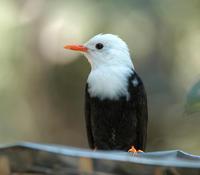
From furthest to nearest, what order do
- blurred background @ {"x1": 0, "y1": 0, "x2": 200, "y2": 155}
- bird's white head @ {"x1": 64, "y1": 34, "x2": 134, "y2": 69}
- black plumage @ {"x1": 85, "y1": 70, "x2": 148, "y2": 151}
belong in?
blurred background @ {"x1": 0, "y1": 0, "x2": 200, "y2": 155}, bird's white head @ {"x1": 64, "y1": 34, "x2": 134, "y2": 69}, black plumage @ {"x1": 85, "y1": 70, "x2": 148, "y2": 151}

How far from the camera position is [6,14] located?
22.9ft

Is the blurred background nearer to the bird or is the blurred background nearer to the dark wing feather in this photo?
the dark wing feather

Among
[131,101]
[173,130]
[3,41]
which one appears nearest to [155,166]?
[131,101]

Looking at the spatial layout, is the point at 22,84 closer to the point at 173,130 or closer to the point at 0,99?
the point at 0,99

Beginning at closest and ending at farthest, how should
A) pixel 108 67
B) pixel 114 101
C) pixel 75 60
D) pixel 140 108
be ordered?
pixel 114 101, pixel 140 108, pixel 108 67, pixel 75 60

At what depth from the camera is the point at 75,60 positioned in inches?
294

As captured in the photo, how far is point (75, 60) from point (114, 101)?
3.85 meters

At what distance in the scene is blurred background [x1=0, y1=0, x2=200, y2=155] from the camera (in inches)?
261

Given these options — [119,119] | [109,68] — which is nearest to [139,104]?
[119,119]

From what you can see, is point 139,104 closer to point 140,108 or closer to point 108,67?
point 140,108

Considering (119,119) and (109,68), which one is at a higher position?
(109,68)

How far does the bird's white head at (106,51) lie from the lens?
4004mm

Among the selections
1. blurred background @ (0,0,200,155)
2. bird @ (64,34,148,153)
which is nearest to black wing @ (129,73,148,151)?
bird @ (64,34,148,153)

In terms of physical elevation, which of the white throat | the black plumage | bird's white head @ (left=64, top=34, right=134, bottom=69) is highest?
bird's white head @ (left=64, top=34, right=134, bottom=69)
